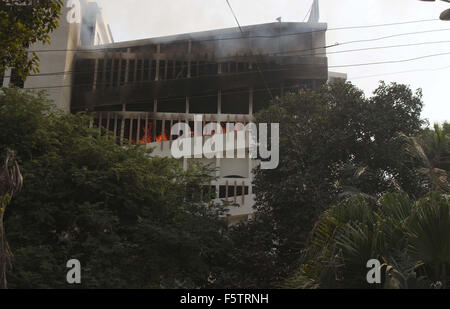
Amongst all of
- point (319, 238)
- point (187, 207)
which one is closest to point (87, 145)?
point (187, 207)

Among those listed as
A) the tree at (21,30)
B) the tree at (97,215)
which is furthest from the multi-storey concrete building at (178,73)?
the tree at (21,30)

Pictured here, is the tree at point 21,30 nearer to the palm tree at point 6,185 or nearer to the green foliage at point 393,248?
the palm tree at point 6,185

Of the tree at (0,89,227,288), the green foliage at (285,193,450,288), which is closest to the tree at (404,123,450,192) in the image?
the green foliage at (285,193,450,288)

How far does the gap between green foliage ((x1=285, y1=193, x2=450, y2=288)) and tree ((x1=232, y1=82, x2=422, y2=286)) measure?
4.53 m

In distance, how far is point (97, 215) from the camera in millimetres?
11258

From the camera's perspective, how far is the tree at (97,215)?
10.7 meters

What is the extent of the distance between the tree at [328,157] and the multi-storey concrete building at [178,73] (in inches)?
385

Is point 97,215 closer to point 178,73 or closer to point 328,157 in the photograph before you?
point 328,157

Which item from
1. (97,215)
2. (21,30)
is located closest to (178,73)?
(97,215)

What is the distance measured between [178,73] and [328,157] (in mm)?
13264

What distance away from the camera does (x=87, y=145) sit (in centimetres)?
1271

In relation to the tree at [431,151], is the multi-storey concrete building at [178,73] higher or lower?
higher

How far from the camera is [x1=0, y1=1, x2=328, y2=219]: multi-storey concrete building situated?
80.9 feet
